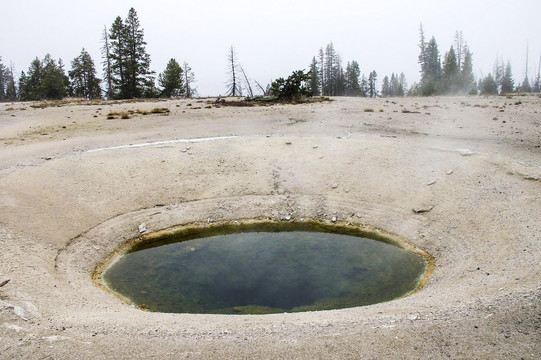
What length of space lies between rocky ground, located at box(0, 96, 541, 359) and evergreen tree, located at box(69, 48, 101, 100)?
37.0 metres

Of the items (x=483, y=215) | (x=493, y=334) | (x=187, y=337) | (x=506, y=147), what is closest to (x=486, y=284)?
(x=493, y=334)

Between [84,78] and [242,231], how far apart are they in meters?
57.0

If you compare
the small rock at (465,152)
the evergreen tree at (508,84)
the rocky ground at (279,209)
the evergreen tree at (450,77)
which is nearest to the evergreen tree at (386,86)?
the evergreen tree at (508,84)

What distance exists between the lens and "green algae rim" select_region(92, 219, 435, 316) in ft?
34.8

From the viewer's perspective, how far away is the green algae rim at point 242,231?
34.8 feet

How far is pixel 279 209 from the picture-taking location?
12453 mm

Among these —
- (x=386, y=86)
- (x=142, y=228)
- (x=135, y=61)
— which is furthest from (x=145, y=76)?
(x=386, y=86)

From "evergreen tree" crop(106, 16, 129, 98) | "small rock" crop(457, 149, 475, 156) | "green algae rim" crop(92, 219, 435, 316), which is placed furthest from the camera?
"evergreen tree" crop(106, 16, 129, 98)

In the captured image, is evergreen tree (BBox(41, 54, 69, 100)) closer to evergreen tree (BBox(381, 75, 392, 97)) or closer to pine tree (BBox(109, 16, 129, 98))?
pine tree (BBox(109, 16, 129, 98))

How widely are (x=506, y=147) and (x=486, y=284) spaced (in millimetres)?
8955

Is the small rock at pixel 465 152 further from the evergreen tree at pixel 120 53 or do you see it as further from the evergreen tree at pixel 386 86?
the evergreen tree at pixel 386 86

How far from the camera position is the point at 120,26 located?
144ft

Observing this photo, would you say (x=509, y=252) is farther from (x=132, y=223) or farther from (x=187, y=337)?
(x=132, y=223)

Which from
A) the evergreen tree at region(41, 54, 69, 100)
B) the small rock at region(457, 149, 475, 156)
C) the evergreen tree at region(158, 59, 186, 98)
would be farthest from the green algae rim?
the evergreen tree at region(41, 54, 69, 100)
